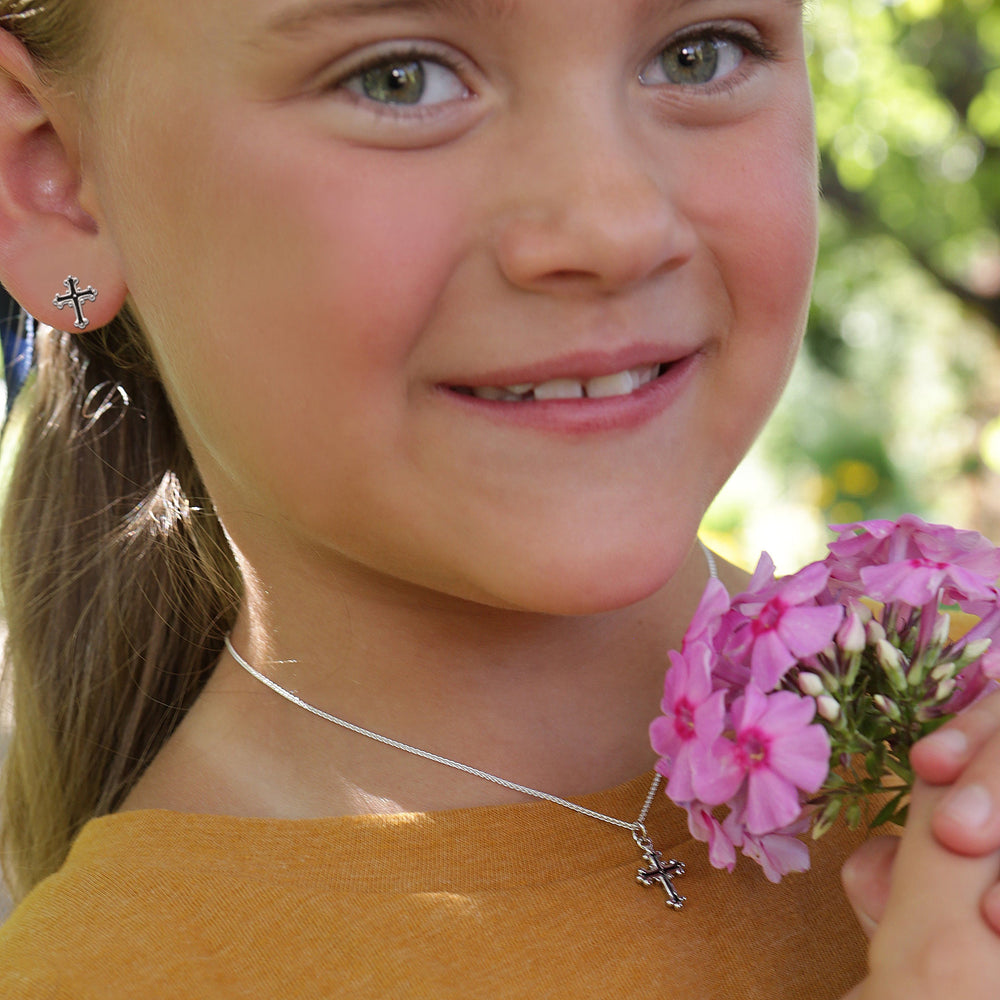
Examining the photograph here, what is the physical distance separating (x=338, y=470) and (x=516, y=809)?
0.58 m

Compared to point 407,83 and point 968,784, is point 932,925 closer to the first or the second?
point 968,784

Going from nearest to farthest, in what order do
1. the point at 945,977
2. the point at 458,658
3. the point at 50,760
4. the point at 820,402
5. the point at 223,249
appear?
the point at 945,977
the point at 223,249
the point at 458,658
the point at 50,760
the point at 820,402

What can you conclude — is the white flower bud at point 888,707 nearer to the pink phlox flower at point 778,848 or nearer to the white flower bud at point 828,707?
the white flower bud at point 828,707

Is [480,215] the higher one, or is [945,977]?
[480,215]

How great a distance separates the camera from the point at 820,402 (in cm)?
1160

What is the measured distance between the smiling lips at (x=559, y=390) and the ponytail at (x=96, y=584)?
86 centimetres

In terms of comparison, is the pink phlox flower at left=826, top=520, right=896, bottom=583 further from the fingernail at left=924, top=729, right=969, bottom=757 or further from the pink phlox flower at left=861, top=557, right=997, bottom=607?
the fingernail at left=924, top=729, right=969, bottom=757

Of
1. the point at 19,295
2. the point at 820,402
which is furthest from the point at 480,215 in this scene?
the point at 820,402

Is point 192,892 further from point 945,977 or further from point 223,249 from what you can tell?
point 945,977

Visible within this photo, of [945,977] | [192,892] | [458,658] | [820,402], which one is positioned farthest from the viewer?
[820,402]

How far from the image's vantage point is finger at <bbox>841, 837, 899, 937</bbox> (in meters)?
1.55

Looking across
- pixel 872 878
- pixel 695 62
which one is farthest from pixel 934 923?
pixel 695 62

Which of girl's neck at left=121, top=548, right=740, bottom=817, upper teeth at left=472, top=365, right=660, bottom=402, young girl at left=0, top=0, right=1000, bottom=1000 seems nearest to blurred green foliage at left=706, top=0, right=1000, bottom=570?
girl's neck at left=121, top=548, right=740, bottom=817

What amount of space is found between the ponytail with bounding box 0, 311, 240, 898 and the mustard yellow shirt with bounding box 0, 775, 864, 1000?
0.55 meters
